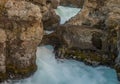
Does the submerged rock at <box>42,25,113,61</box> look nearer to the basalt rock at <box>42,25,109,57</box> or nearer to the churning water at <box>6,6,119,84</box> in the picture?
the basalt rock at <box>42,25,109,57</box>

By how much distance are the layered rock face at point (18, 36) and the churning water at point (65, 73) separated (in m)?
0.66

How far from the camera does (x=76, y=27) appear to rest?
66.9 ft

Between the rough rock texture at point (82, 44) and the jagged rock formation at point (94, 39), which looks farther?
the rough rock texture at point (82, 44)

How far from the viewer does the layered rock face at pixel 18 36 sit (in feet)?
53.1

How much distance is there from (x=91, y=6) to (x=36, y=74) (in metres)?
8.00

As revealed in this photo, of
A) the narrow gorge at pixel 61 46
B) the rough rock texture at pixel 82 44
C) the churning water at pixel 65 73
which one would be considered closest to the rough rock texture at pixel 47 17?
the narrow gorge at pixel 61 46

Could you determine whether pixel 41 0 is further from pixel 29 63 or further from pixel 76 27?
pixel 29 63

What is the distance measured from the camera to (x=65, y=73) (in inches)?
703

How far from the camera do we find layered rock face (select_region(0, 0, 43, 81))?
53.1 feet

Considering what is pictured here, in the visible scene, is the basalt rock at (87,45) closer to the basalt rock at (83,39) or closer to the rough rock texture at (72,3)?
the basalt rock at (83,39)

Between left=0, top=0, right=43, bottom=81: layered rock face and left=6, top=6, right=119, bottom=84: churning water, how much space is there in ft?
2.15

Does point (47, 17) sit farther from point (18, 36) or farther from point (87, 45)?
point (18, 36)

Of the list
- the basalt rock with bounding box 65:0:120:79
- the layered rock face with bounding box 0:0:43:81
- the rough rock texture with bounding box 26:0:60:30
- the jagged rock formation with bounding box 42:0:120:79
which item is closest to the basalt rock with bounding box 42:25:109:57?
the jagged rock formation with bounding box 42:0:120:79

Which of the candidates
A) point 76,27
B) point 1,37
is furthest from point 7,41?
point 76,27
